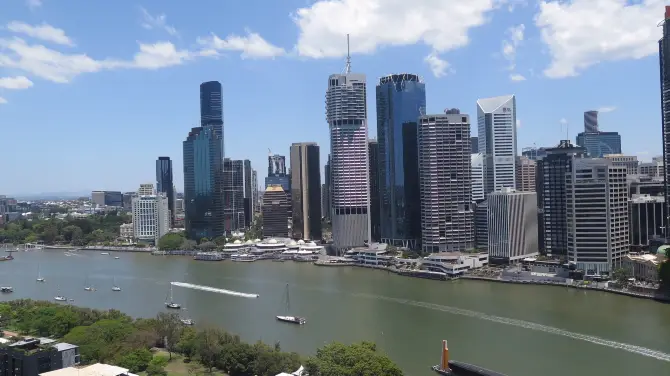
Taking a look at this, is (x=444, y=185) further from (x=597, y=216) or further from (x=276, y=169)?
(x=276, y=169)

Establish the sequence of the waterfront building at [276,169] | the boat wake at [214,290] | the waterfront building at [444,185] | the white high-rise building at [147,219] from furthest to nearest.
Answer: the waterfront building at [276,169] < the white high-rise building at [147,219] < the waterfront building at [444,185] < the boat wake at [214,290]

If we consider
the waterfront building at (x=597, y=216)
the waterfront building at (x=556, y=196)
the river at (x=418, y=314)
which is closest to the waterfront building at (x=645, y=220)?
the waterfront building at (x=556, y=196)

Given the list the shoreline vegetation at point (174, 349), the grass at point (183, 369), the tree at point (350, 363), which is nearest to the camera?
the tree at point (350, 363)

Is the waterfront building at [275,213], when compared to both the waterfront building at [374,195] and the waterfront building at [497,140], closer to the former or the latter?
the waterfront building at [374,195]

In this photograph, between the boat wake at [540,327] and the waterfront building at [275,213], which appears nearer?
the boat wake at [540,327]

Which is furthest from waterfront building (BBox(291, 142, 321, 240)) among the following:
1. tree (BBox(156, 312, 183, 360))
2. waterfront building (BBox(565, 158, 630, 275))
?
tree (BBox(156, 312, 183, 360))

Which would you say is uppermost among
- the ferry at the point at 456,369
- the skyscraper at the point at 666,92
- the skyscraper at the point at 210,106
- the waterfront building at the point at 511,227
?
the skyscraper at the point at 210,106

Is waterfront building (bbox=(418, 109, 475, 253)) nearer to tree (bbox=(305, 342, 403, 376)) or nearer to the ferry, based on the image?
the ferry

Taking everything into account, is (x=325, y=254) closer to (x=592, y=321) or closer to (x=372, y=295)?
(x=372, y=295)
